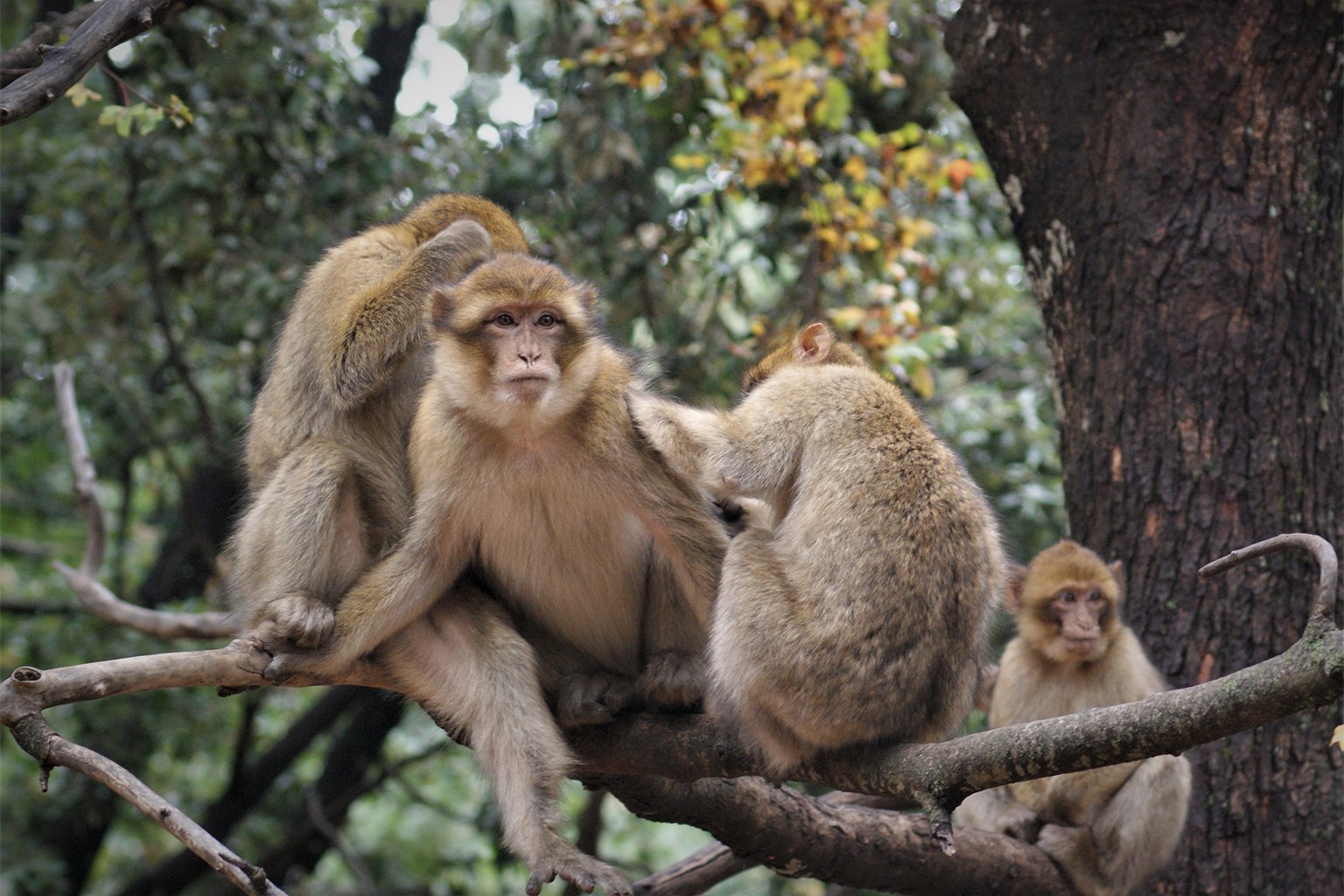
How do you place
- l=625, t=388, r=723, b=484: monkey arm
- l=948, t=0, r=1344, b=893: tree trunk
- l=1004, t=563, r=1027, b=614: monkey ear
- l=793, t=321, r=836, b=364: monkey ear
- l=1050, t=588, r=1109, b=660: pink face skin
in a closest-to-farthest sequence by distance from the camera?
1. l=625, t=388, r=723, b=484: monkey arm
2. l=793, t=321, r=836, b=364: monkey ear
3. l=948, t=0, r=1344, b=893: tree trunk
4. l=1050, t=588, r=1109, b=660: pink face skin
5. l=1004, t=563, r=1027, b=614: monkey ear

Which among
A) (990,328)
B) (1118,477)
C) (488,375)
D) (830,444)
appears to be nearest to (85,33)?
(488,375)

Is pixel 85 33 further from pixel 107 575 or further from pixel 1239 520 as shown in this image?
pixel 107 575

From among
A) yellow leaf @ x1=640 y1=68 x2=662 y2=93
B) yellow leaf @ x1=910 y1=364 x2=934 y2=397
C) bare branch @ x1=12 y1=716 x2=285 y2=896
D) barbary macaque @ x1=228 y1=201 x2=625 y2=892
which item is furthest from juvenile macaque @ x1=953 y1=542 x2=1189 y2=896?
yellow leaf @ x1=640 y1=68 x2=662 y2=93

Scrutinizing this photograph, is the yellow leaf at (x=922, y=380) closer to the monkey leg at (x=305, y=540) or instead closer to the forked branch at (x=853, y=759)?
the forked branch at (x=853, y=759)

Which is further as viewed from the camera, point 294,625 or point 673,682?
point 673,682

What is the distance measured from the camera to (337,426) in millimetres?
4176

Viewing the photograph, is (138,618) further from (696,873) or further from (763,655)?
(763,655)

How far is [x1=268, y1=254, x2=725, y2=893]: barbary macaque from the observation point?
12.2ft

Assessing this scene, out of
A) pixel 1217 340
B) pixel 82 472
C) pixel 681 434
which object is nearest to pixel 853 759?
pixel 681 434

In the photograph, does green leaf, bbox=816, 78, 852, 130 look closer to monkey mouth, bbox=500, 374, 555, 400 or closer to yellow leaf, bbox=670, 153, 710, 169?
yellow leaf, bbox=670, 153, 710, 169

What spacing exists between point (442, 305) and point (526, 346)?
0.35 metres

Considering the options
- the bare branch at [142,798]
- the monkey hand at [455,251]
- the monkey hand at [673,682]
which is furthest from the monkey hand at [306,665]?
the monkey hand at [455,251]

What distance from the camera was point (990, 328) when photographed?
855 centimetres

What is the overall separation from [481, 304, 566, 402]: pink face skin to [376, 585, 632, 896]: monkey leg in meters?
0.76
